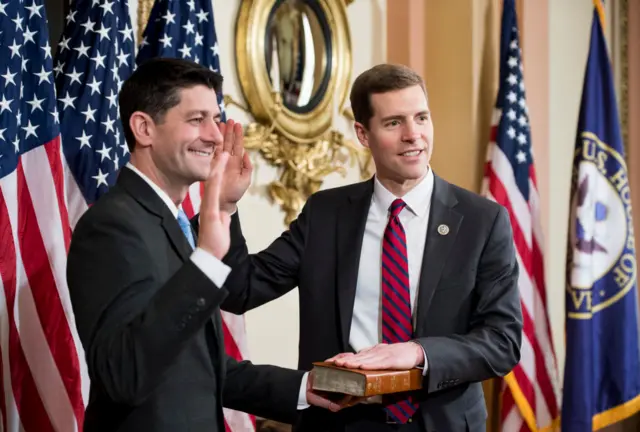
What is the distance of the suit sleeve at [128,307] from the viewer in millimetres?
1612

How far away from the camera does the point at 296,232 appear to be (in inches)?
106

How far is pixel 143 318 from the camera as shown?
162 centimetres

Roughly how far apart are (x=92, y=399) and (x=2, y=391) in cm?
97

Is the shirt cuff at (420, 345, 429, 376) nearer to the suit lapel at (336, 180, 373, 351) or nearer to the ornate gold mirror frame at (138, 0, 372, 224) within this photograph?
the suit lapel at (336, 180, 373, 351)

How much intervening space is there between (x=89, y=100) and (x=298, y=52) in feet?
4.78

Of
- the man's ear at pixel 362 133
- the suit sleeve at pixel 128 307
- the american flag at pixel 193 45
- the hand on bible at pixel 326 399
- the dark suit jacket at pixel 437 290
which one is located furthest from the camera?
the american flag at pixel 193 45

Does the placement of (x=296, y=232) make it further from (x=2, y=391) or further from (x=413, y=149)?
(x=2, y=391)

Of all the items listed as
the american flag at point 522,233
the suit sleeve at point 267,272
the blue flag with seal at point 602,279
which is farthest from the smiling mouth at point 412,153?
the blue flag with seal at point 602,279

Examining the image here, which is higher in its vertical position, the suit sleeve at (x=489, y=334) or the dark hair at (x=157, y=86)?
the dark hair at (x=157, y=86)

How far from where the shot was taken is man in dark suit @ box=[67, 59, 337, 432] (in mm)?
1628

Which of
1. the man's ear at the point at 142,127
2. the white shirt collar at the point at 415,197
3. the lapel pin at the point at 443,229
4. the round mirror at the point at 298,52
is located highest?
the round mirror at the point at 298,52

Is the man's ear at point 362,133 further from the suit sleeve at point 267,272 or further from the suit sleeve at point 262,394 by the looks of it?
the suit sleeve at point 262,394

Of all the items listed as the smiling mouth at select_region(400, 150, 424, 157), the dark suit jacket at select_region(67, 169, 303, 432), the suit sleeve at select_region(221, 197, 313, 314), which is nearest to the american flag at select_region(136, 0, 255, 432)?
the suit sleeve at select_region(221, 197, 313, 314)

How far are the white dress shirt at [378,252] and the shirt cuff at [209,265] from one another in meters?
0.87
